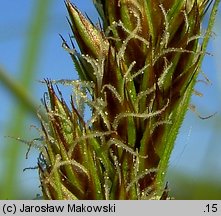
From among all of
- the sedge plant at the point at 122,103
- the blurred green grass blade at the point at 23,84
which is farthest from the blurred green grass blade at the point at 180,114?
the blurred green grass blade at the point at 23,84

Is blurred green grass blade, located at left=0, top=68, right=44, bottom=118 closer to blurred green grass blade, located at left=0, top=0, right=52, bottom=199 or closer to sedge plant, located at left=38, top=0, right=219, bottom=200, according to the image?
blurred green grass blade, located at left=0, top=0, right=52, bottom=199

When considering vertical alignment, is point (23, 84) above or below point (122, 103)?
above

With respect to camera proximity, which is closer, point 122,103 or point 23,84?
point 122,103

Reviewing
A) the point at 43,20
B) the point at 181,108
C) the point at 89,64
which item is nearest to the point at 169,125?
the point at 181,108

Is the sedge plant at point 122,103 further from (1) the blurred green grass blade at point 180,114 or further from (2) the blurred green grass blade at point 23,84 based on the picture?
(2) the blurred green grass blade at point 23,84

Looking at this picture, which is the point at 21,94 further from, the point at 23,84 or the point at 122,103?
the point at 122,103

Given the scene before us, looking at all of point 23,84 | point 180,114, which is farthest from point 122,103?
point 23,84

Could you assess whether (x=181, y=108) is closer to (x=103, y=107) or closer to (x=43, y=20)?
(x=103, y=107)
